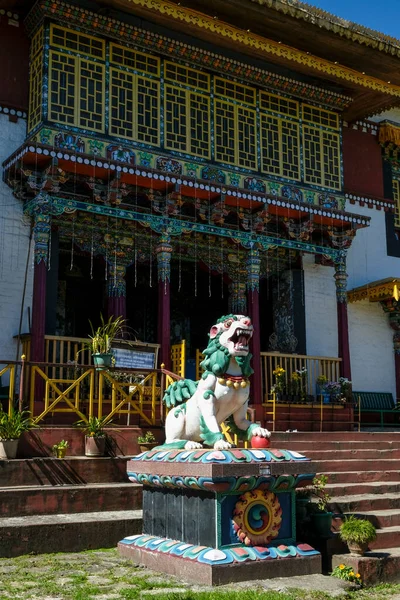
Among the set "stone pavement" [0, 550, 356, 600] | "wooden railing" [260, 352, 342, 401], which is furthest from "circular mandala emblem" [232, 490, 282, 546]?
"wooden railing" [260, 352, 342, 401]

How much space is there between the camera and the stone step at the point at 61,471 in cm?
808

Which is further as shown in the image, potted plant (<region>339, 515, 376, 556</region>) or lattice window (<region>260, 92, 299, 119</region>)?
lattice window (<region>260, 92, 299, 119</region>)

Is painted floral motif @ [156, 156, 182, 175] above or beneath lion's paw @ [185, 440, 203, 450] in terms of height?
above

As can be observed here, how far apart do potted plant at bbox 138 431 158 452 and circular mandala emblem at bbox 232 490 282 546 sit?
3.25 meters

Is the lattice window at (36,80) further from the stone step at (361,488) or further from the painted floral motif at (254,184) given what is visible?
the stone step at (361,488)

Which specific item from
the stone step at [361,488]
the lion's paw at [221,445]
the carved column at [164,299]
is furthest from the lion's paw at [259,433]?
the carved column at [164,299]

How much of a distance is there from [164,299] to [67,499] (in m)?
5.46

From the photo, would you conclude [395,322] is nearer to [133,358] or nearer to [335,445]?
[335,445]

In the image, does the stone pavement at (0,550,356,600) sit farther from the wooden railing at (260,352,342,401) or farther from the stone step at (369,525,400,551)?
the wooden railing at (260,352,342,401)

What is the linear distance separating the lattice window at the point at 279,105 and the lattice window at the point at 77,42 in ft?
12.2

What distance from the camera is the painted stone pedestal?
19.9 ft

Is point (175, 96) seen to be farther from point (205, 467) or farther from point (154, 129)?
point (205, 467)

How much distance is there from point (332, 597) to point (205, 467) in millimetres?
1436

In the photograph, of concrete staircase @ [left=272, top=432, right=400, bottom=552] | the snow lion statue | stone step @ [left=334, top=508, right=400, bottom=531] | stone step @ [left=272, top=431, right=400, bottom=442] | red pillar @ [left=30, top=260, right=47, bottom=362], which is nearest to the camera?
the snow lion statue
